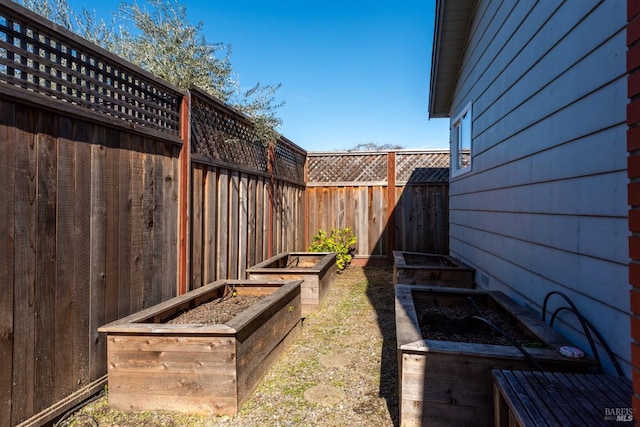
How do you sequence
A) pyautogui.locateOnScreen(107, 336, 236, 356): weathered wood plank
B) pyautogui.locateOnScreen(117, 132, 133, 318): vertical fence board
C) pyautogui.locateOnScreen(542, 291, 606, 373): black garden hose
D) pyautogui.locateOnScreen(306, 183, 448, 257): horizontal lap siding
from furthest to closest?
pyautogui.locateOnScreen(306, 183, 448, 257): horizontal lap siding < pyautogui.locateOnScreen(117, 132, 133, 318): vertical fence board < pyautogui.locateOnScreen(107, 336, 236, 356): weathered wood plank < pyautogui.locateOnScreen(542, 291, 606, 373): black garden hose

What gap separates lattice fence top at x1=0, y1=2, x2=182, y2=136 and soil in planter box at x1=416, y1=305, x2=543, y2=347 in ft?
8.59

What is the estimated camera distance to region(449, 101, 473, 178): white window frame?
478cm

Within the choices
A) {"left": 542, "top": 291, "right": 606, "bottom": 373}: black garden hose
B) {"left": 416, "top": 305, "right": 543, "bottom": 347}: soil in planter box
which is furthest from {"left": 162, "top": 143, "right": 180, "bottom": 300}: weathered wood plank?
{"left": 542, "top": 291, "right": 606, "bottom": 373}: black garden hose

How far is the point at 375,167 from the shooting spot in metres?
7.69

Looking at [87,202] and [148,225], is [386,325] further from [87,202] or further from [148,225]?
[87,202]

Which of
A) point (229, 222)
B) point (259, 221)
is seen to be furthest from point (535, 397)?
point (259, 221)

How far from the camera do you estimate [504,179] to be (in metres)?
3.17

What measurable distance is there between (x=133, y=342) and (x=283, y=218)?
4.13 metres

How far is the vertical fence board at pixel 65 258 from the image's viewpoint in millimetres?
1932

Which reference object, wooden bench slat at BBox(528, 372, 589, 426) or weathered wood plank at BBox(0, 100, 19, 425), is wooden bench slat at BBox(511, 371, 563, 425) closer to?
wooden bench slat at BBox(528, 372, 589, 426)

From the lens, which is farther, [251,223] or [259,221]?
[259,221]

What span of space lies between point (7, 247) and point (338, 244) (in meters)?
5.93

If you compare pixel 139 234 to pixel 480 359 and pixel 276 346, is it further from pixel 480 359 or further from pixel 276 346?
pixel 480 359

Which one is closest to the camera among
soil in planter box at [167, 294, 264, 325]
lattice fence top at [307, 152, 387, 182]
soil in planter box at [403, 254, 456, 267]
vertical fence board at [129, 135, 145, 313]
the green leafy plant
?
vertical fence board at [129, 135, 145, 313]
